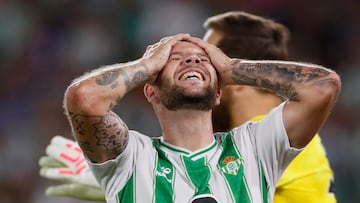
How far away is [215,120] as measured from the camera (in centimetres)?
413

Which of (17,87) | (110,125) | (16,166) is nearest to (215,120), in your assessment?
(110,125)

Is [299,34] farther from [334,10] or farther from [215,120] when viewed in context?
[215,120]

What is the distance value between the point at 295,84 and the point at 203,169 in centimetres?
43

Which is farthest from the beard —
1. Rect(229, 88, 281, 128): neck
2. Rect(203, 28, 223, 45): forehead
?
Rect(203, 28, 223, 45): forehead

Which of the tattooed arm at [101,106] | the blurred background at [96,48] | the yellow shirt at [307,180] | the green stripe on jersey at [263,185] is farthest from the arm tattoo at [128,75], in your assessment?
the blurred background at [96,48]

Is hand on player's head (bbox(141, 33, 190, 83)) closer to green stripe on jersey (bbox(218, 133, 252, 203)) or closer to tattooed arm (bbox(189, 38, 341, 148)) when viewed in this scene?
tattooed arm (bbox(189, 38, 341, 148))

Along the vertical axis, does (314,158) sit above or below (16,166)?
above

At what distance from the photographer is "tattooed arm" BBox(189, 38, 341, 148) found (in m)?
3.22

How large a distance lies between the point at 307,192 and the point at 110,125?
3.19 ft

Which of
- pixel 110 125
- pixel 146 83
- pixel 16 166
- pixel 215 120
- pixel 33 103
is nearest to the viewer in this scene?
pixel 110 125

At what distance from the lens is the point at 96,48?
832cm

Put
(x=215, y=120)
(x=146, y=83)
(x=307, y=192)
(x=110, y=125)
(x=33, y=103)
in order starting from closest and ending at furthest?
(x=110, y=125) < (x=146, y=83) < (x=307, y=192) < (x=215, y=120) < (x=33, y=103)

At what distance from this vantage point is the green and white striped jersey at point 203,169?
10.4 feet

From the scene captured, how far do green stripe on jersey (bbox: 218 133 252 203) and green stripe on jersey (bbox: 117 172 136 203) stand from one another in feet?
0.99
